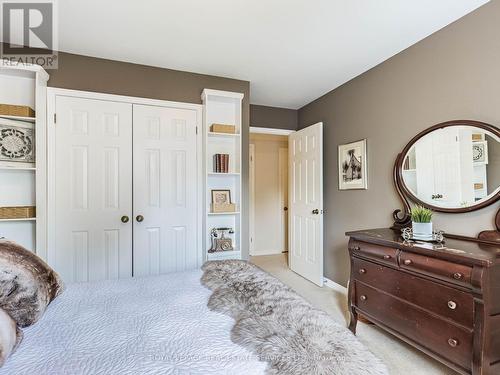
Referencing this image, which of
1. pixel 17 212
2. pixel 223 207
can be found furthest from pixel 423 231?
pixel 17 212

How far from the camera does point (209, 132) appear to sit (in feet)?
9.45

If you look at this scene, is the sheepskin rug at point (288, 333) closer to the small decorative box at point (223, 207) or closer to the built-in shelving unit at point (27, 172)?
the small decorative box at point (223, 207)

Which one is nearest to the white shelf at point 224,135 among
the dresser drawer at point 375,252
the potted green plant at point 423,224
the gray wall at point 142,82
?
the gray wall at point 142,82

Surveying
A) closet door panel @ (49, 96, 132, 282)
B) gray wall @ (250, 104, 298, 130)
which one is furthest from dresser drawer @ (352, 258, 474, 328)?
gray wall @ (250, 104, 298, 130)

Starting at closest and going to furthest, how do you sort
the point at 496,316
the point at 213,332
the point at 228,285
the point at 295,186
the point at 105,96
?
the point at 213,332 < the point at 496,316 < the point at 228,285 < the point at 105,96 < the point at 295,186

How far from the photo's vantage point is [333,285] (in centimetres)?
333

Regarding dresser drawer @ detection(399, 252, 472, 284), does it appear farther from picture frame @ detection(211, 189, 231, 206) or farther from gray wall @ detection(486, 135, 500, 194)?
picture frame @ detection(211, 189, 231, 206)

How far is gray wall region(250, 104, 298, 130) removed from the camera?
3871 millimetres

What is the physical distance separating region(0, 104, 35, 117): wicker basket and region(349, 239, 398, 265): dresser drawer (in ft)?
9.85

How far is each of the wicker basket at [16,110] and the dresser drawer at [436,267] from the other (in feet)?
10.4

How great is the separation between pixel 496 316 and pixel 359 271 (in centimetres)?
90

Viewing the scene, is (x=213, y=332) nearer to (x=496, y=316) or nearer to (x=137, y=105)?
(x=496, y=316)

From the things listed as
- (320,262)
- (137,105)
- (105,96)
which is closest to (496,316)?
(320,262)

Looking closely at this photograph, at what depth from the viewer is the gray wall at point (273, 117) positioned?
387 cm
